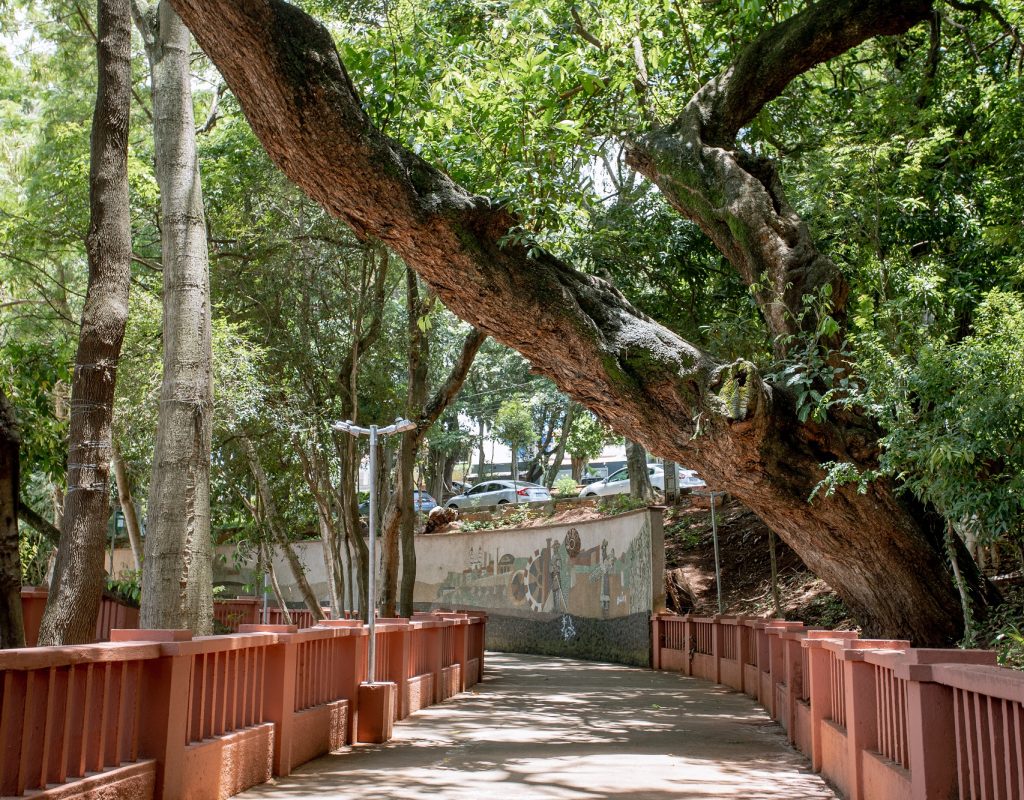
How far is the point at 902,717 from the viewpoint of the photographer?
4480mm

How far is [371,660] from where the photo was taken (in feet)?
27.9

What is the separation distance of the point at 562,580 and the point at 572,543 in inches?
38.0

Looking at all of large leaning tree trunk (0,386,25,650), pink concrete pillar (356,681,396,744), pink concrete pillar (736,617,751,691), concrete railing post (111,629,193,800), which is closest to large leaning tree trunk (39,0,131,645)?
large leaning tree trunk (0,386,25,650)

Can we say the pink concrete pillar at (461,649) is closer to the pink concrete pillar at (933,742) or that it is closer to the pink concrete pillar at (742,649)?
the pink concrete pillar at (742,649)

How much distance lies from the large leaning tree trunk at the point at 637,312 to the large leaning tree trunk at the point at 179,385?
1389 millimetres

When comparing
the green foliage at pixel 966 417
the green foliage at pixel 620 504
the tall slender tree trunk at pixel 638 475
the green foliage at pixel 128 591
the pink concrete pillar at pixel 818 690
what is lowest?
the pink concrete pillar at pixel 818 690

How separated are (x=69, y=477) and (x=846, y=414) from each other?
6.19m

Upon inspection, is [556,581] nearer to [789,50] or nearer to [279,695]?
[789,50]

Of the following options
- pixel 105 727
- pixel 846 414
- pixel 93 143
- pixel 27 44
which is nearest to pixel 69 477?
pixel 93 143

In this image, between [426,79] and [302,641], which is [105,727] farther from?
[426,79]

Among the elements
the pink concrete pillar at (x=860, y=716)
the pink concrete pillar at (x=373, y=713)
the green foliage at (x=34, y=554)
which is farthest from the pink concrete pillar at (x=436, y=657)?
the green foliage at (x=34, y=554)

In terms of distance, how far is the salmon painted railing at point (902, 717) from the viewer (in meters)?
3.05

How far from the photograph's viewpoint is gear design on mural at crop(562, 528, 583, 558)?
834 inches

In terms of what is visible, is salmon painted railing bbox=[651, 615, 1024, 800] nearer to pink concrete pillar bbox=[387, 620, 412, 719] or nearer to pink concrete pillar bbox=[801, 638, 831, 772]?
pink concrete pillar bbox=[801, 638, 831, 772]
